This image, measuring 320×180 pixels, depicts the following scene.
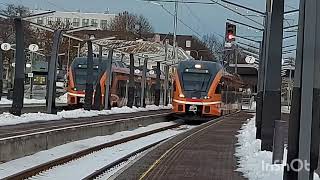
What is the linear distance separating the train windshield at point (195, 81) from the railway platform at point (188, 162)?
17.5 meters

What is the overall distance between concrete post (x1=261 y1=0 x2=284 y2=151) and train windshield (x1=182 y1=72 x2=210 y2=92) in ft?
76.0

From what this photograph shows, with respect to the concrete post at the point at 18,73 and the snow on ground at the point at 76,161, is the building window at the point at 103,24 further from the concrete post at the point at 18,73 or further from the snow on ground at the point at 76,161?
the snow on ground at the point at 76,161

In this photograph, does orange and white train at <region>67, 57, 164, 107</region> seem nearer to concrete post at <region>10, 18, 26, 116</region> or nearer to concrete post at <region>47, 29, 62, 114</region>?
concrete post at <region>47, 29, 62, 114</region>

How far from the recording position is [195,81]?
39719mm

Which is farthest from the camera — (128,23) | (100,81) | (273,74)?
(128,23)

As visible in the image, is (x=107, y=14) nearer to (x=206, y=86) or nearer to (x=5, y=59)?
(x=5, y=59)

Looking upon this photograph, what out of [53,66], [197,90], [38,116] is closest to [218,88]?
[197,90]

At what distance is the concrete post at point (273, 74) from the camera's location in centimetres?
1526

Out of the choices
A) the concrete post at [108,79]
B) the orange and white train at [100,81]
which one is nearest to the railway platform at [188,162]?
the concrete post at [108,79]

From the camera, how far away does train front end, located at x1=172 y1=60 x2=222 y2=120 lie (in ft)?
129

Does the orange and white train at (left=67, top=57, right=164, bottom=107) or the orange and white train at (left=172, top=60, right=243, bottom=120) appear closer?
the orange and white train at (left=172, top=60, right=243, bottom=120)

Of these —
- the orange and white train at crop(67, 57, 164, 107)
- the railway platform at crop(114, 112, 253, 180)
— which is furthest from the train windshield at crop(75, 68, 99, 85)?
the railway platform at crop(114, 112, 253, 180)

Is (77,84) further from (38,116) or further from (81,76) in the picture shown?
(38,116)

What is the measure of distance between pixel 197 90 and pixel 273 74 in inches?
948
